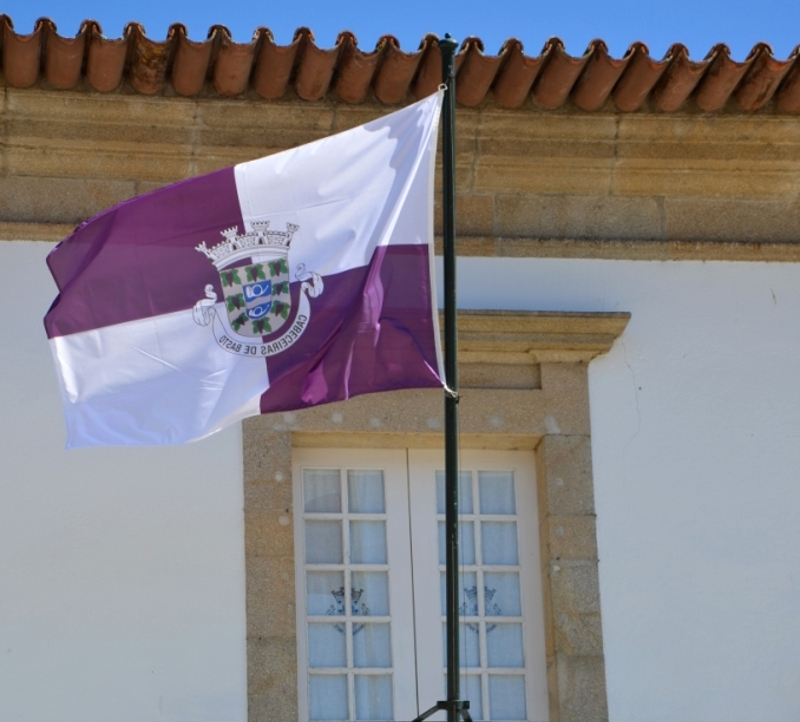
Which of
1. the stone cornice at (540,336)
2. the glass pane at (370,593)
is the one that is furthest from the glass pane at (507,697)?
the stone cornice at (540,336)

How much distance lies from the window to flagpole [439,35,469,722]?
1416mm

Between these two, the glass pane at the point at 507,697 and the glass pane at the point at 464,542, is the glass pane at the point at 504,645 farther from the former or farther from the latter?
the glass pane at the point at 464,542

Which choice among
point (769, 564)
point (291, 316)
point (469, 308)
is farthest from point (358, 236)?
point (769, 564)

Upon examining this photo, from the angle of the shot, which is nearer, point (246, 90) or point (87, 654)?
point (87, 654)

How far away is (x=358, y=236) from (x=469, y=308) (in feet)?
5.64

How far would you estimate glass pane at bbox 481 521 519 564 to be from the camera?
7.88 meters

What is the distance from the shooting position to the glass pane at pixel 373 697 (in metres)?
7.62

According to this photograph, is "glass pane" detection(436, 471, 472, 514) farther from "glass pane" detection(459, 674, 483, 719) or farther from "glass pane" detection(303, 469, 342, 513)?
"glass pane" detection(459, 674, 483, 719)

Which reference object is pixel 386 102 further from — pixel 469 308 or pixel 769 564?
pixel 769 564

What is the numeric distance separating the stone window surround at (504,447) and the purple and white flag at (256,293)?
1.32 metres

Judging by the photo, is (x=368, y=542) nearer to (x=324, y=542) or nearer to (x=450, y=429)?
(x=324, y=542)

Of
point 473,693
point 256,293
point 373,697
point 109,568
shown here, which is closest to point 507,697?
point 473,693

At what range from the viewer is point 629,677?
7609 millimetres

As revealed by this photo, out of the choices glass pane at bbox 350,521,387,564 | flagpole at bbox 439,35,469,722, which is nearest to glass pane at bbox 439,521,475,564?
glass pane at bbox 350,521,387,564
